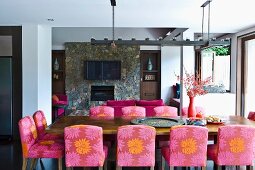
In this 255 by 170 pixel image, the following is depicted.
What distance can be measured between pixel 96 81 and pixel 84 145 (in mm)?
8506

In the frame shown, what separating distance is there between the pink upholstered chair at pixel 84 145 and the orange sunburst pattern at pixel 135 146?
0.37 meters

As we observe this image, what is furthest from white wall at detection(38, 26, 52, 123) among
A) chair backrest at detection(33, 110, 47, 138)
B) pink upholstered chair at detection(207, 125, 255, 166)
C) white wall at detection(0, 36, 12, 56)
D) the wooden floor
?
pink upholstered chair at detection(207, 125, 255, 166)

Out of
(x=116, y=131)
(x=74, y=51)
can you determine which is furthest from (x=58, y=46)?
(x=116, y=131)

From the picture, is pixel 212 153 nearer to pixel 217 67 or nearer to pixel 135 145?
pixel 135 145

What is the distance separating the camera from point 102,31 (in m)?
11.7

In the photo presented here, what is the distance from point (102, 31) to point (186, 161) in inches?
335

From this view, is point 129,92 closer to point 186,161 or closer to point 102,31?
point 102,31

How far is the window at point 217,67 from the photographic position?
8.38 metres

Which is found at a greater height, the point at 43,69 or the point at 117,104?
the point at 43,69

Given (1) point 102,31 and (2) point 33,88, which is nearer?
(2) point 33,88

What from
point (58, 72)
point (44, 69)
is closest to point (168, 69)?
point (58, 72)

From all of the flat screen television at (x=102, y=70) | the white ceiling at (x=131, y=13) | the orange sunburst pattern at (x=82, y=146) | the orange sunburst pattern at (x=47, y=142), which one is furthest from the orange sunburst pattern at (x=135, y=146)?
the flat screen television at (x=102, y=70)

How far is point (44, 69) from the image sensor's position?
733 centimetres

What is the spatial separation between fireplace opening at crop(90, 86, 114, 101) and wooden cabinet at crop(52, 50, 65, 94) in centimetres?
123
